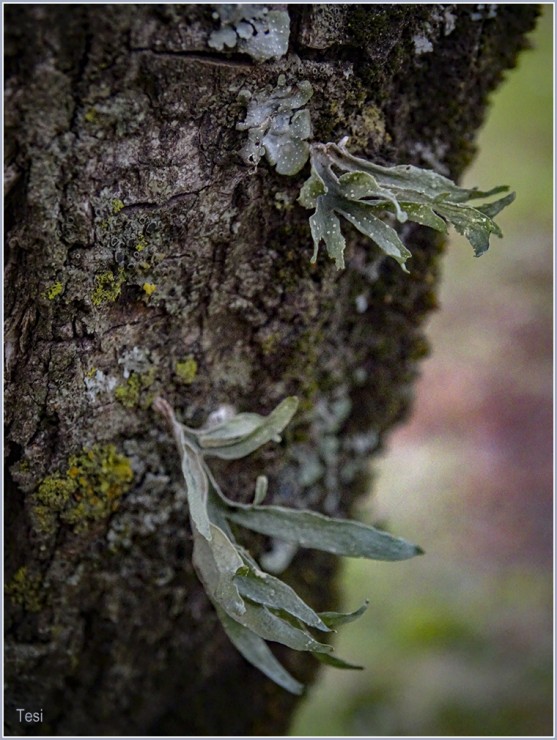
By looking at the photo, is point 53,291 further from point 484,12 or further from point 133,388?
point 484,12

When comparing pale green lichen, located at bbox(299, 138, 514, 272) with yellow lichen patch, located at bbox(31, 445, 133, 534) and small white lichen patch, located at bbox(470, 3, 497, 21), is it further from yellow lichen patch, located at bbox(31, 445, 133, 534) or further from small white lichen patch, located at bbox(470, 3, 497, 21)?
yellow lichen patch, located at bbox(31, 445, 133, 534)

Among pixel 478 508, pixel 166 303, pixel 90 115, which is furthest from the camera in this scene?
pixel 478 508

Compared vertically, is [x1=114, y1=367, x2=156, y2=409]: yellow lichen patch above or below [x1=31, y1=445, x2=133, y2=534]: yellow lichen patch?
above

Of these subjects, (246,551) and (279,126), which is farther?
(246,551)

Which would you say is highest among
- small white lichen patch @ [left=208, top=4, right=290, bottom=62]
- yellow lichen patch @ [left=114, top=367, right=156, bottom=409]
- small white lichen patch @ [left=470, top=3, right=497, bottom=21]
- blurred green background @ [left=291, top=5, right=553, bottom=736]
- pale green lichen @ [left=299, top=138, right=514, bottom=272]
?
small white lichen patch @ [left=470, top=3, right=497, bottom=21]

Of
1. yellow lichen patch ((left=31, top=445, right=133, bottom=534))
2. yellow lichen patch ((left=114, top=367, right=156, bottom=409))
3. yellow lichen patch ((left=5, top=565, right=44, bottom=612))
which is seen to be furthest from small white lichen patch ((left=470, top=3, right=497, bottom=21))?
yellow lichen patch ((left=5, top=565, right=44, bottom=612))

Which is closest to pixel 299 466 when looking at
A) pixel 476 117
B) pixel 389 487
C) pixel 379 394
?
pixel 379 394

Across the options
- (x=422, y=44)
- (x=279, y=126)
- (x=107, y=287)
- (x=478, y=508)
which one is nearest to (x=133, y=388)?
(x=107, y=287)

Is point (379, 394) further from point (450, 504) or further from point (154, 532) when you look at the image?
point (450, 504)
